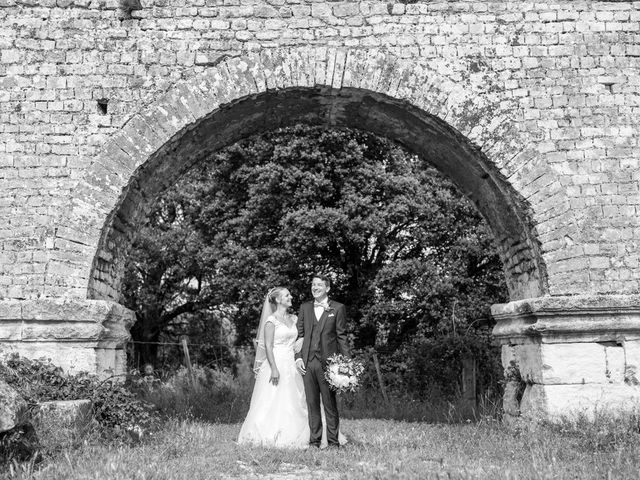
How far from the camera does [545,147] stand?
7.23m

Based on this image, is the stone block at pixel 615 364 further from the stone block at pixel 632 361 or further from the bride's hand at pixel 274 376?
the bride's hand at pixel 274 376

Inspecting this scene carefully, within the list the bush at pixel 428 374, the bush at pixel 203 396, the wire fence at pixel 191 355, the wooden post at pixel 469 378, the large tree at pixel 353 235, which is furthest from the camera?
the wire fence at pixel 191 355

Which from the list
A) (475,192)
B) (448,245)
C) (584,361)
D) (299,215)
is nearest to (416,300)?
(448,245)

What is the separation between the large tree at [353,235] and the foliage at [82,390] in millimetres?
8085

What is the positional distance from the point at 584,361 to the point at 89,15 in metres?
6.55

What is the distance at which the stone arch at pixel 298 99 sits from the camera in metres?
7.10

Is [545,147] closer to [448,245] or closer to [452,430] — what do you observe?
[452,430]

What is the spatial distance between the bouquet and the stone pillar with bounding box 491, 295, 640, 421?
2.07 m

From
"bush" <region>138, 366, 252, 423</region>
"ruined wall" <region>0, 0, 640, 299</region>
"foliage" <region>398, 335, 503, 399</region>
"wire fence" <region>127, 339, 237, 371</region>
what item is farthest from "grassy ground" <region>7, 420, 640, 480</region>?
"wire fence" <region>127, 339, 237, 371</region>

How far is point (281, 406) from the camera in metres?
6.76

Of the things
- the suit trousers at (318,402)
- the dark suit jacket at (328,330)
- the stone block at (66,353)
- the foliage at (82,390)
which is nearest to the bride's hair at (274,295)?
the dark suit jacket at (328,330)

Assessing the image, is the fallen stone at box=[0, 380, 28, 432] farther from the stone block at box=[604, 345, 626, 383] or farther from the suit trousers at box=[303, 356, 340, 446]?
the stone block at box=[604, 345, 626, 383]

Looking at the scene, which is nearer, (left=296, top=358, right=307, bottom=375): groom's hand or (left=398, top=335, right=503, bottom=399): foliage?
(left=296, top=358, right=307, bottom=375): groom's hand

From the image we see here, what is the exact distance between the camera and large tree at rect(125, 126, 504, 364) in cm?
1452
